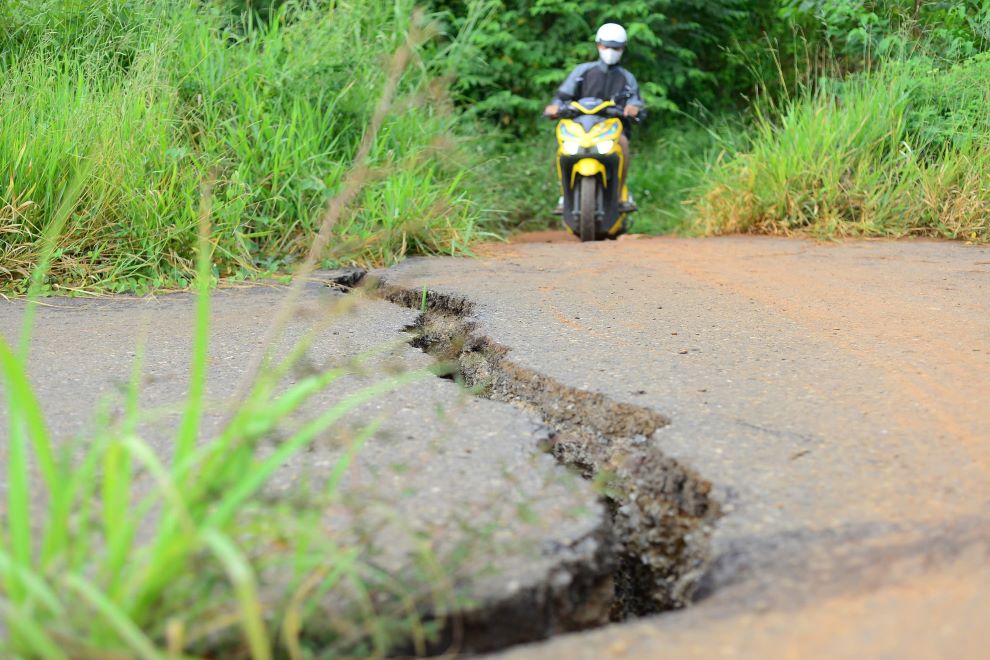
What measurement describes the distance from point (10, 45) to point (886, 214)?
15.0 ft

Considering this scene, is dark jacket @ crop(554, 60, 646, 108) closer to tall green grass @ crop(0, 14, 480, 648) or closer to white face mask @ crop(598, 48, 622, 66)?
white face mask @ crop(598, 48, 622, 66)

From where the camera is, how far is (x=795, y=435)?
76.7 inches

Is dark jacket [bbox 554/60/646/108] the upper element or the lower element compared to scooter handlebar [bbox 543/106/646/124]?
upper

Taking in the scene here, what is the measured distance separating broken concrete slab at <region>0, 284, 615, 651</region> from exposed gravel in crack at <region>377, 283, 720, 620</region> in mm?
128

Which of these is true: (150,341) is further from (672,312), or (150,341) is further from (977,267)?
(977,267)

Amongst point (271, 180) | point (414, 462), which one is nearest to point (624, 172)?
point (271, 180)

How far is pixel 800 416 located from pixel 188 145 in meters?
3.33

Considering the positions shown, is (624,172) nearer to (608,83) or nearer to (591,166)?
(591,166)

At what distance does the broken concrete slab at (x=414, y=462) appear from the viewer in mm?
1333

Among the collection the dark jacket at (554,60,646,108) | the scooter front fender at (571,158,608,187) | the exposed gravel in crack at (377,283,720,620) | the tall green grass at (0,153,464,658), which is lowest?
the exposed gravel in crack at (377,283,720,620)

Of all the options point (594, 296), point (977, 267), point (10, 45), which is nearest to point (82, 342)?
point (594, 296)

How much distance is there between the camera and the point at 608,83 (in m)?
6.48

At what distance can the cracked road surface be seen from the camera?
1222 mm

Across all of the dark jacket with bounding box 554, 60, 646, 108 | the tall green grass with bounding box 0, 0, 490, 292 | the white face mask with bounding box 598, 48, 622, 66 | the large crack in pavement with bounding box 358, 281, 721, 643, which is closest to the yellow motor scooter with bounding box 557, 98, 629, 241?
the dark jacket with bounding box 554, 60, 646, 108
